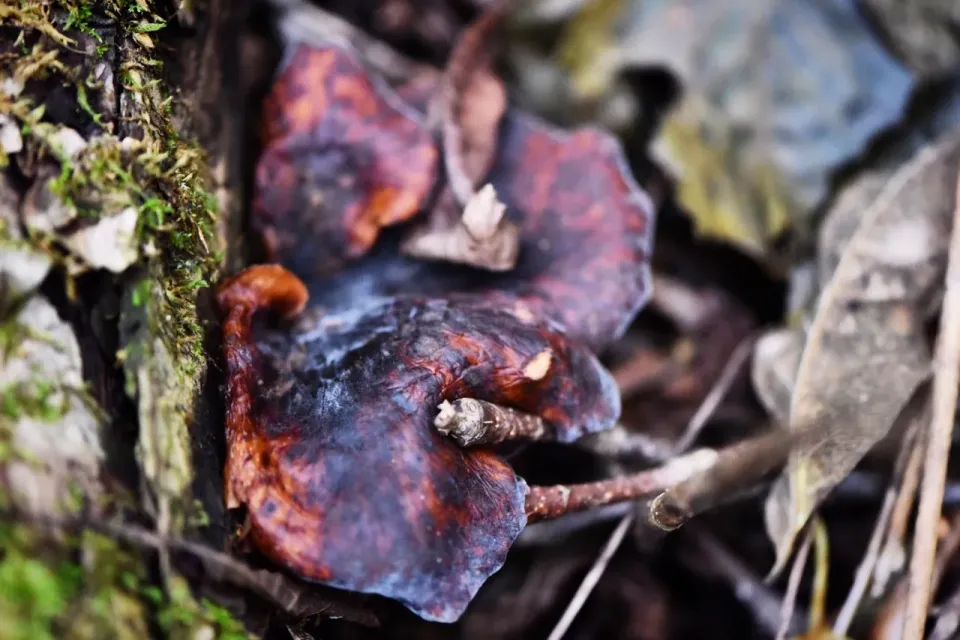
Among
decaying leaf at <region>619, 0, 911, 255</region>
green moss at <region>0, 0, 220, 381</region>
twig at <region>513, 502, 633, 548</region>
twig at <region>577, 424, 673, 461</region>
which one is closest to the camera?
green moss at <region>0, 0, 220, 381</region>

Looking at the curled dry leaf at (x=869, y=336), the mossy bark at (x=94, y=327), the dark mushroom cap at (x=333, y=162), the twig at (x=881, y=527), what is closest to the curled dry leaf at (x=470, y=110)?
the dark mushroom cap at (x=333, y=162)

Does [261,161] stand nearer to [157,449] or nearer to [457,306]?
[457,306]

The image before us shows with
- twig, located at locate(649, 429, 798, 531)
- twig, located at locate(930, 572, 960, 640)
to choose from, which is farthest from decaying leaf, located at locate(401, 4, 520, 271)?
twig, located at locate(930, 572, 960, 640)

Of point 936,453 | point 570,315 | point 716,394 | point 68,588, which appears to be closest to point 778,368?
point 716,394

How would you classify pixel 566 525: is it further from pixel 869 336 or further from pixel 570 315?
pixel 869 336

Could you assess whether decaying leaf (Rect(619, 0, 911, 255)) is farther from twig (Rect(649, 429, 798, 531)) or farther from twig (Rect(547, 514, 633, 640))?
twig (Rect(547, 514, 633, 640))

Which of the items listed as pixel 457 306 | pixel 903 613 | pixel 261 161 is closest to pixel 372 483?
pixel 457 306

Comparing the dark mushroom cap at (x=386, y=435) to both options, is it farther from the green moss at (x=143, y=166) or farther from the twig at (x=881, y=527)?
the twig at (x=881, y=527)
